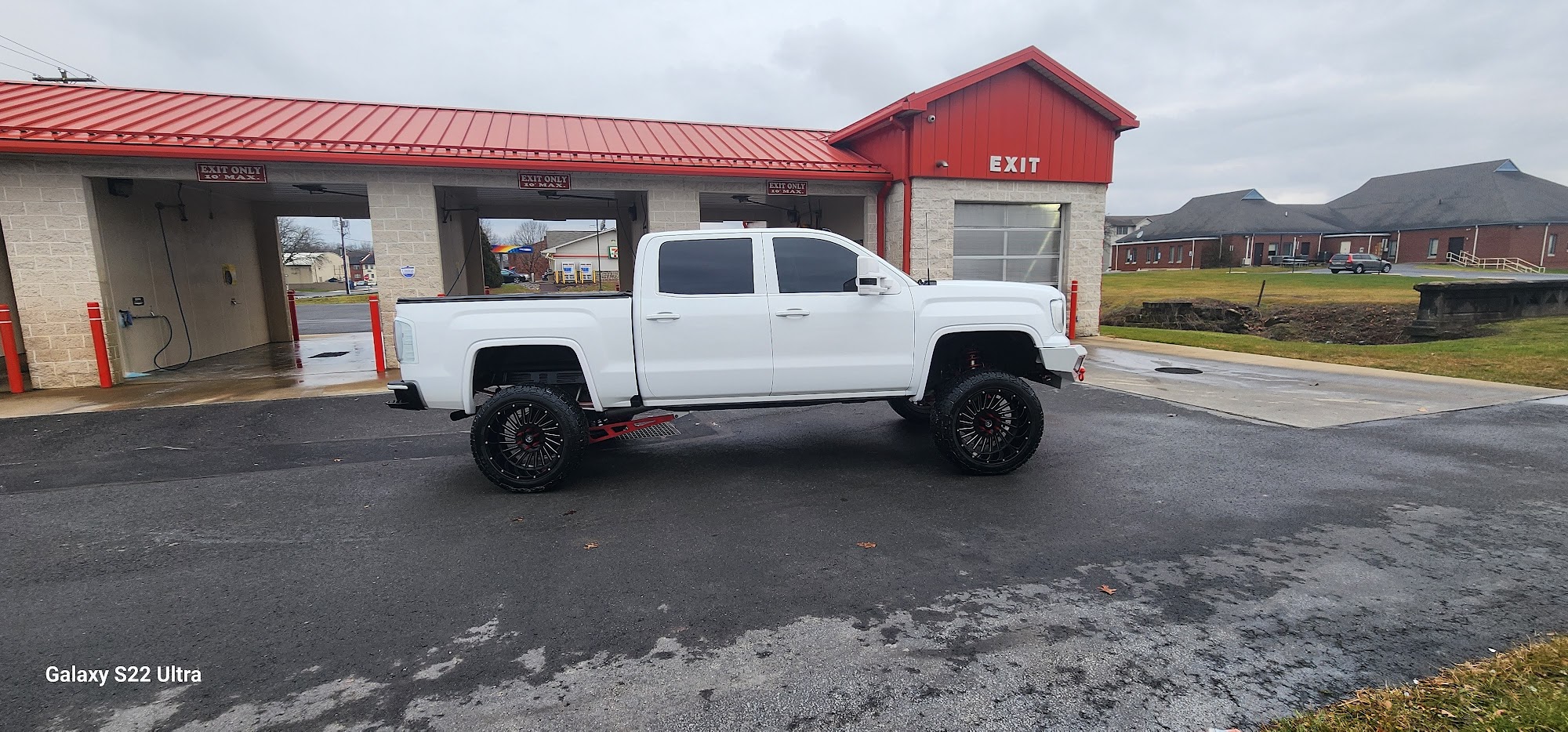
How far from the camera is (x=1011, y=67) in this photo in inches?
529

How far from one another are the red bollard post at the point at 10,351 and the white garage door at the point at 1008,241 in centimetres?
1444

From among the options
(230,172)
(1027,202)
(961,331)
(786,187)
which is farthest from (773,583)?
(1027,202)

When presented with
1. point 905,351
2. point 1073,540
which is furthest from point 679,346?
point 1073,540

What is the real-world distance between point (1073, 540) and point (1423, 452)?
4.18 meters

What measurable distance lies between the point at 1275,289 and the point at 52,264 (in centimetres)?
3746

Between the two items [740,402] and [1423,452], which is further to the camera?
[1423,452]

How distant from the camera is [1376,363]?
11.2 metres

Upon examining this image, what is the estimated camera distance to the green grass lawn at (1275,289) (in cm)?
2411

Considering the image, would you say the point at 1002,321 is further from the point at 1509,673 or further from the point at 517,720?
the point at 517,720

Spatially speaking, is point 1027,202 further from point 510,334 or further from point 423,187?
point 510,334

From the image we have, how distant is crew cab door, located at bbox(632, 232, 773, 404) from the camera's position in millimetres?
5340

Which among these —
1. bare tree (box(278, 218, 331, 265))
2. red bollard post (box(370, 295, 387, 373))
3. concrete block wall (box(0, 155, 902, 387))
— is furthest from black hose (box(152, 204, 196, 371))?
bare tree (box(278, 218, 331, 265))

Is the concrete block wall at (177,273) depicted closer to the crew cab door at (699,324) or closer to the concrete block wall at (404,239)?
the concrete block wall at (404,239)

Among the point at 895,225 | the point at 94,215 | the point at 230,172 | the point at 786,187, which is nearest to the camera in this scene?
the point at 94,215
